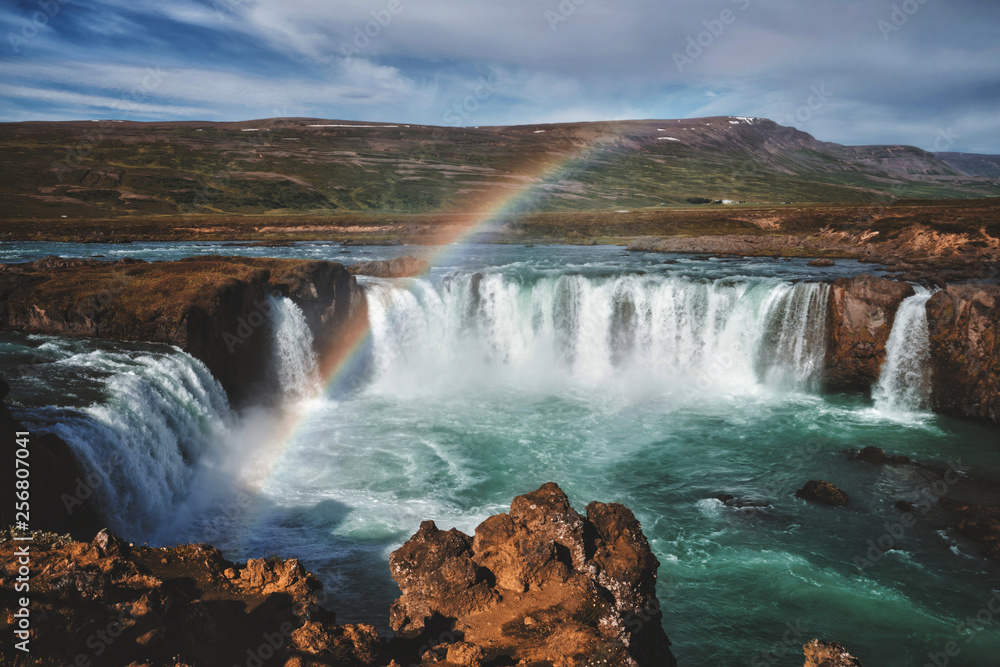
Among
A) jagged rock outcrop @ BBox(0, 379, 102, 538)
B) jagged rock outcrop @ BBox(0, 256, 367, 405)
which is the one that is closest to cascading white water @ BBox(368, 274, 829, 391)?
jagged rock outcrop @ BBox(0, 256, 367, 405)

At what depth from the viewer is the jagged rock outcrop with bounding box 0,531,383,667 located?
6.63 m

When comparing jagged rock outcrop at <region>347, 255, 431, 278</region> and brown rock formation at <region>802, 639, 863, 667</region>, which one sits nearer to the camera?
brown rock formation at <region>802, 639, 863, 667</region>

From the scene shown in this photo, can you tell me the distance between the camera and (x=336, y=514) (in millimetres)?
16828

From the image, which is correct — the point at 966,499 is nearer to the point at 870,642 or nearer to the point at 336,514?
the point at 870,642

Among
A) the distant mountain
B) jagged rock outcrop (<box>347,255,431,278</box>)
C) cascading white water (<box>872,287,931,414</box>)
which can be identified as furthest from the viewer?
the distant mountain

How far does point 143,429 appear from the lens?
50.4 ft

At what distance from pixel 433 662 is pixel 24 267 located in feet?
97.2

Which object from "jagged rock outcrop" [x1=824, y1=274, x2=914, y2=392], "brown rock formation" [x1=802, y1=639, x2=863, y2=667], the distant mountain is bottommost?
"brown rock formation" [x1=802, y1=639, x2=863, y2=667]

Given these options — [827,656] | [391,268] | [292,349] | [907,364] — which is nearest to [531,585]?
[827,656]

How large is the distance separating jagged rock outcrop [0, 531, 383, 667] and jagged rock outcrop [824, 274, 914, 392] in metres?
25.9

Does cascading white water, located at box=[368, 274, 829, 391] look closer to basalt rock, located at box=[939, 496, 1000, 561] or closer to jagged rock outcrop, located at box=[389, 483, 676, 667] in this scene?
basalt rock, located at box=[939, 496, 1000, 561]

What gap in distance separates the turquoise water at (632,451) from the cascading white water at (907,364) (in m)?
0.81

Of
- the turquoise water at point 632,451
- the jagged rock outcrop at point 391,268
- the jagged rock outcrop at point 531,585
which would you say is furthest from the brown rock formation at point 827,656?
the jagged rock outcrop at point 391,268

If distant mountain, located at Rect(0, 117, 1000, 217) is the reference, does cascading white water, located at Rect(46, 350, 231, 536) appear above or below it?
below
